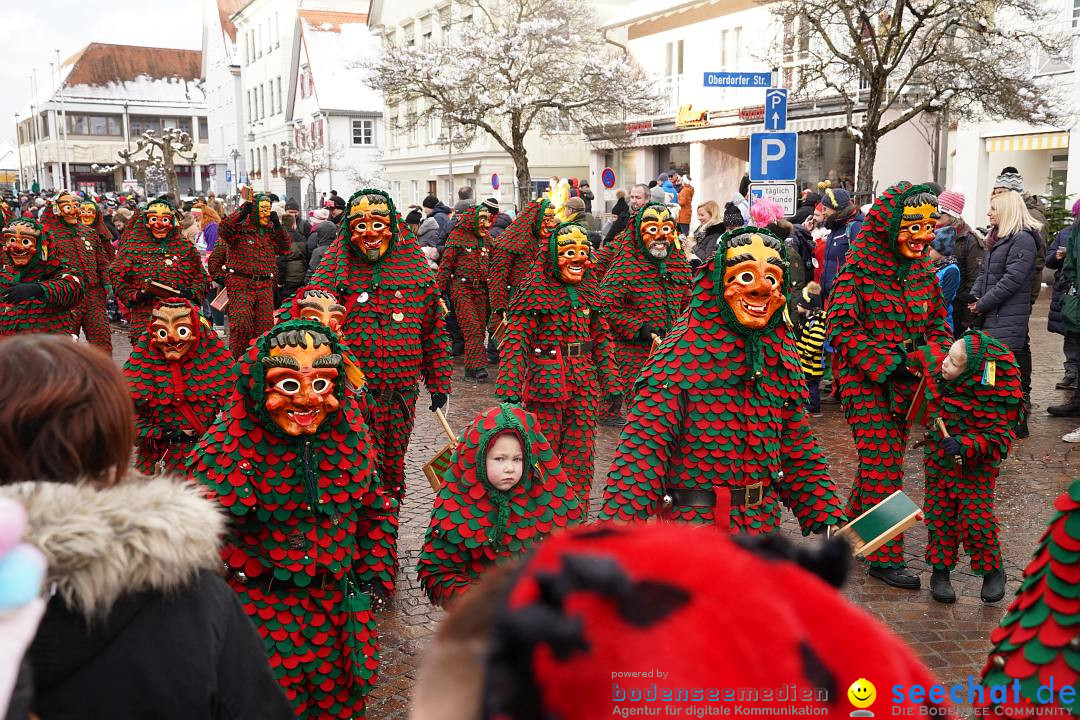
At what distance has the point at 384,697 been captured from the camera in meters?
4.50

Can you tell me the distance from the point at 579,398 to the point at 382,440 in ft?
4.79

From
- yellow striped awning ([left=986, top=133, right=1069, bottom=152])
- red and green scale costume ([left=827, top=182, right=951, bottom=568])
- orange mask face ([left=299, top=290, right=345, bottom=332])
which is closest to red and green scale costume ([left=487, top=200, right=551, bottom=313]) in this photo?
orange mask face ([left=299, top=290, right=345, bottom=332])

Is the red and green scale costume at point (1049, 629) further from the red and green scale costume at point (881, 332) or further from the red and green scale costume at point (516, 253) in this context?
the red and green scale costume at point (516, 253)

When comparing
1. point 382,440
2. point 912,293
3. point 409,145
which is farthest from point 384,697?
point 409,145

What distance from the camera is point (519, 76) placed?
26094mm

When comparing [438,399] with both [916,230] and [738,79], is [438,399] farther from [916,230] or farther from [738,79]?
[738,79]

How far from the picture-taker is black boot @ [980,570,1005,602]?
542cm

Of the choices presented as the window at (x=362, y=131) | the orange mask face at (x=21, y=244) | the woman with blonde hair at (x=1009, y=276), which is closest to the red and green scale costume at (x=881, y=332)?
the woman with blonde hair at (x=1009, y=276)

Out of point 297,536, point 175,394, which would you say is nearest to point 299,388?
point 297,536

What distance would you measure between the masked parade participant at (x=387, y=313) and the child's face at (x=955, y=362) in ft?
10.1

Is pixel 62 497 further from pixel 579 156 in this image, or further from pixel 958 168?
pixel 579 156

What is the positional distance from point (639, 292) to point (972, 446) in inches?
141

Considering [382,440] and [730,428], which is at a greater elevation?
[730,428]

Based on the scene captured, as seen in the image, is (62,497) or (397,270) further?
(397,270)
